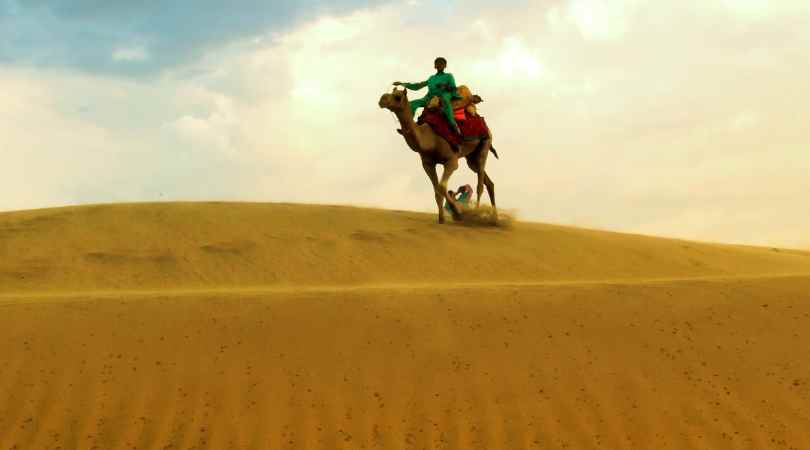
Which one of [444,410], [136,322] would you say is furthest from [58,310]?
[444,410]

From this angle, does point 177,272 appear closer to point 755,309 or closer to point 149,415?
point 149,415

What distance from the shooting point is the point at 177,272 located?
1692 cm

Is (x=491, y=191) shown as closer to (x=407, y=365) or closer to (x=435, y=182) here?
(x=435, y=182)

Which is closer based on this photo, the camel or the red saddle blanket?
the camel

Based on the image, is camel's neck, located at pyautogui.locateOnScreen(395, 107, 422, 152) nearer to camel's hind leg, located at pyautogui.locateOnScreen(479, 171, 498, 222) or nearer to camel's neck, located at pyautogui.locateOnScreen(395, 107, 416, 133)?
camel's neck, located at pyautogui.locateOnScreen(395, 107, 416, 133)

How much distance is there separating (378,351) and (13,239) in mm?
9775

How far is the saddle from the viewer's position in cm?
2069

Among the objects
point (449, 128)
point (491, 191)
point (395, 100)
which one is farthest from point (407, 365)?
point (491, 191)

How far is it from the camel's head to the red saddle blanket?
1031 mm

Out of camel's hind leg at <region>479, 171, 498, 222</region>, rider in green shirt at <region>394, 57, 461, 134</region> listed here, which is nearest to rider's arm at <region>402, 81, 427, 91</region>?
rider in green shirt at <region>394, 57, 461, 134</region>

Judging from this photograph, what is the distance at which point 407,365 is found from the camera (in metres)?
11.4

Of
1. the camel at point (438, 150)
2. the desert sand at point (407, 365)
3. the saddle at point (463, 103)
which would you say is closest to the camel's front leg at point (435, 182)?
the camel at point (438, 150)

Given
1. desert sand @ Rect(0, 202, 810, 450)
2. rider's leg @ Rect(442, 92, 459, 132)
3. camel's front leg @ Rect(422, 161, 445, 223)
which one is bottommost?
desert sand @ Rect(0, 202, 810, 450)

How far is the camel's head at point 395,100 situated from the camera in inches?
771
